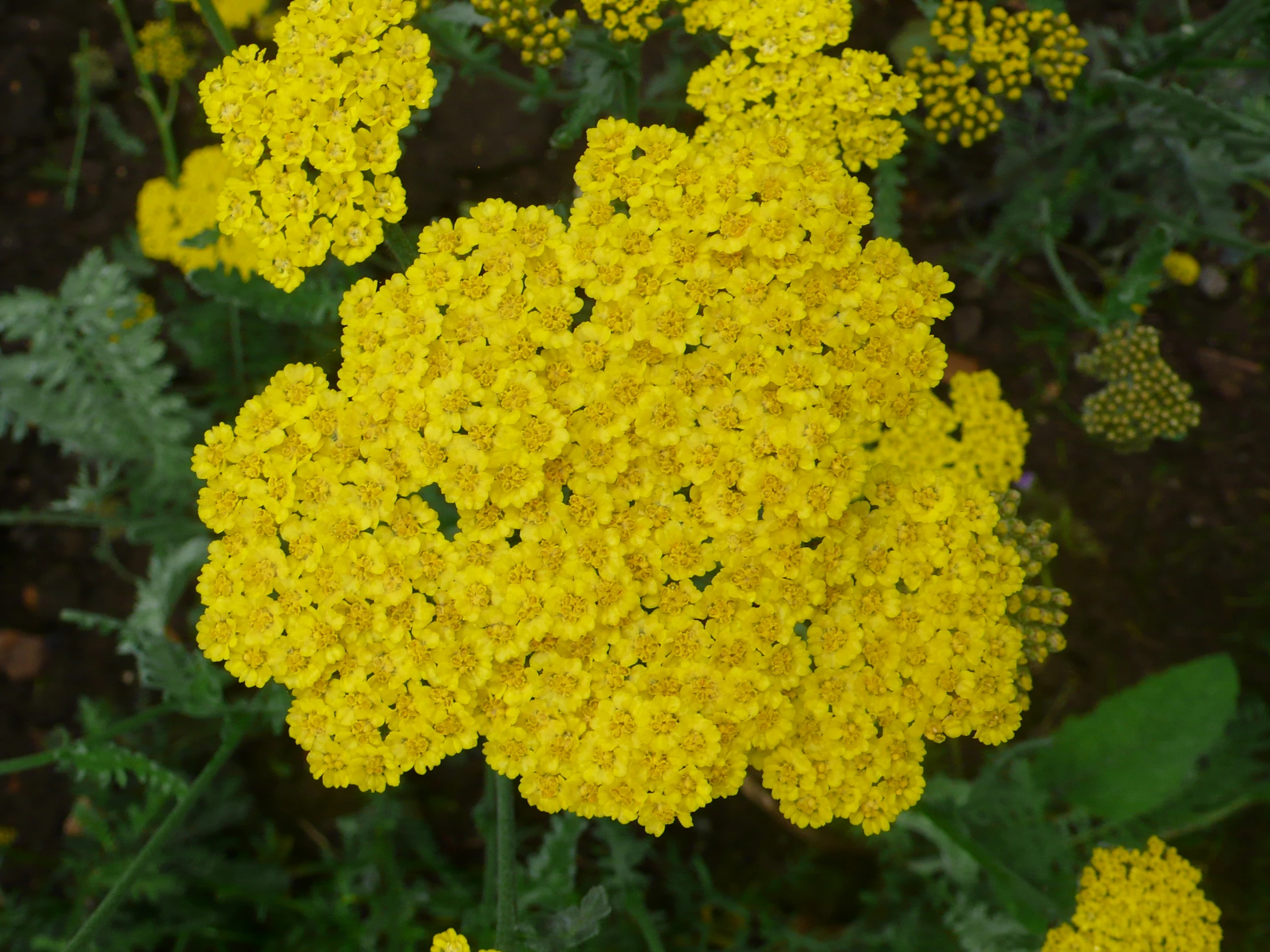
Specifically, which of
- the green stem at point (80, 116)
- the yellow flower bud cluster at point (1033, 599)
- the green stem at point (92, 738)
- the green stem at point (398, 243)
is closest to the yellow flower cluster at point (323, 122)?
the green stem at point (398, 243)

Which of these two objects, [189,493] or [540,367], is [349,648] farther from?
Answer: [189,493]

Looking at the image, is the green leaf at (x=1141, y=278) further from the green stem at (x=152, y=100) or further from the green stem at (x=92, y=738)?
the green stem at (x=152, y=100)

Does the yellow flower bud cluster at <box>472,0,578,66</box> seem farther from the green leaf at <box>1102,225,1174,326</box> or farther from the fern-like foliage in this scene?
the green leaf at <box>1102,225,1174,326</box>

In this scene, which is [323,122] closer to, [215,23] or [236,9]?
[215,23]

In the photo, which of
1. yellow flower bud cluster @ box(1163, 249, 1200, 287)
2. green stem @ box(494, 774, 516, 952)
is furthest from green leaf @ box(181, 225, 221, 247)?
yellow flower bud cluster @ box(1163, 249, 1200, 287)

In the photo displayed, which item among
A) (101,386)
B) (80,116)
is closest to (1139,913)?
(101,386)
